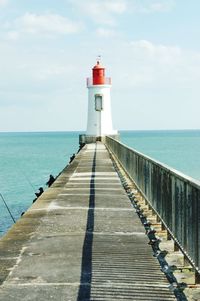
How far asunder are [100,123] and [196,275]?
45544 mm

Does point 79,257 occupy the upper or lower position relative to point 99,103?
lower

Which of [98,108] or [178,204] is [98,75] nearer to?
[98,108]

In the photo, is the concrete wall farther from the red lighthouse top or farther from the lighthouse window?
the red lighthouse top

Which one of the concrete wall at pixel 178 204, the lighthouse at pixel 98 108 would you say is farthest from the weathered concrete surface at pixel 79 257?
the lighthouse at pixel 98 108

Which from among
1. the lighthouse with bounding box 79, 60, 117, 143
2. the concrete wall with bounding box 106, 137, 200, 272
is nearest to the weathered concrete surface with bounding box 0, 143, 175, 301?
the concrete wall with bounding box 106, 137, 200, 272

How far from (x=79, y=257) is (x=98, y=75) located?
46.7m

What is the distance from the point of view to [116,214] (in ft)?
30.4

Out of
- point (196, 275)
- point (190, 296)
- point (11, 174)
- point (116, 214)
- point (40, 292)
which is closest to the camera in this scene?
point (40, 292)

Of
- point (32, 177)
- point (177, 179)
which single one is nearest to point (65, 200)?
point (177, 179)

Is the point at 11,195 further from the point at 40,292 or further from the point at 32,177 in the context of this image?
the point at 40,292

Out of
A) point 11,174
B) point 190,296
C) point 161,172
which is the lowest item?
point 11,174

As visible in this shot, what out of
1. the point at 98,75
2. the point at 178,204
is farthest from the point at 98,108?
the point at 178,204

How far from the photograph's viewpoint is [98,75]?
171 feet

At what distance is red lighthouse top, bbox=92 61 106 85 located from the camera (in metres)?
51.6
